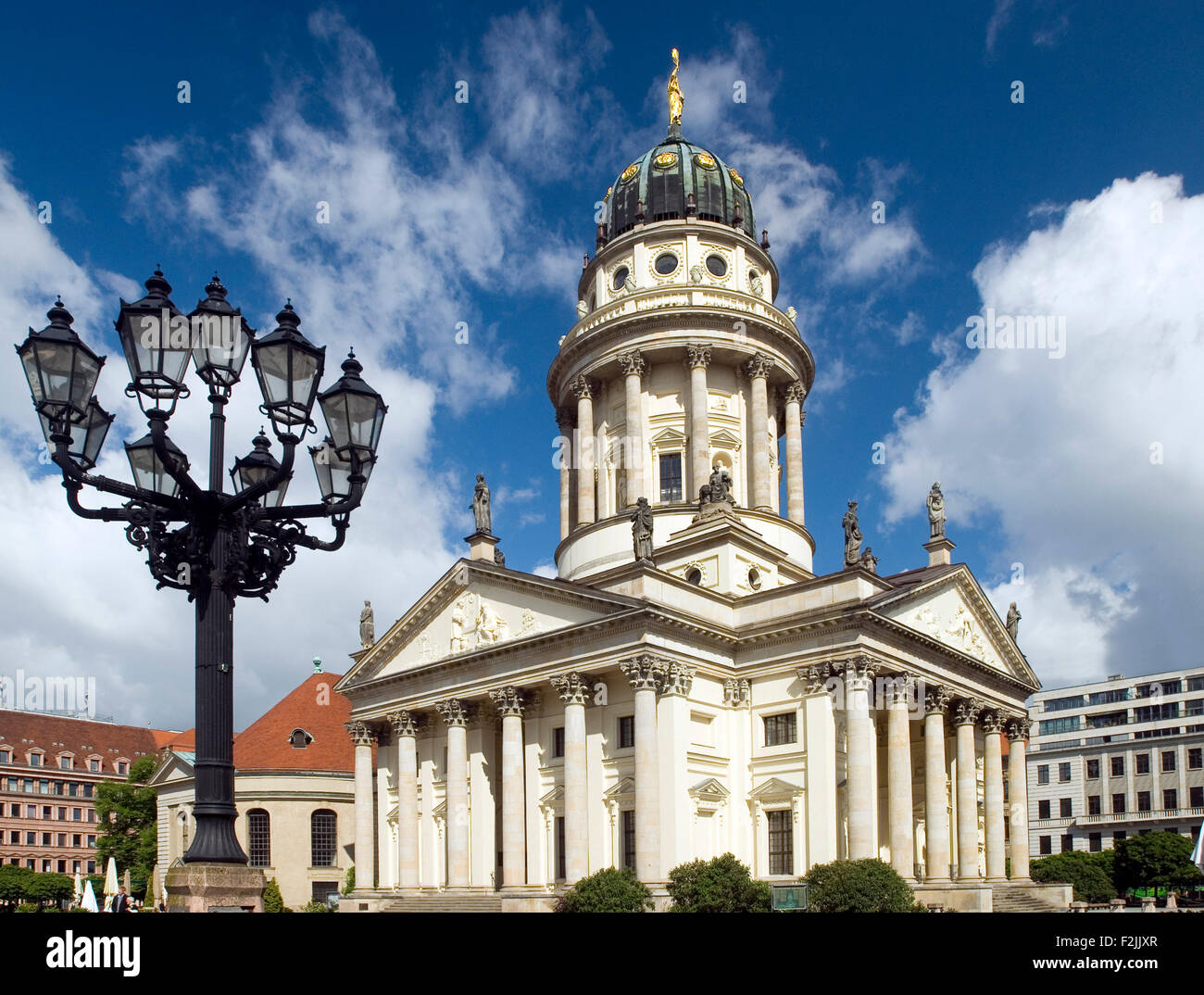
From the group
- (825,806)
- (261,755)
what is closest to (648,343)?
(825,806)

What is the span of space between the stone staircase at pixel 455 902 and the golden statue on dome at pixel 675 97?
4785cm

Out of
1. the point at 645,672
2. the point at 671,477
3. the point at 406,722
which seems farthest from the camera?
the point at 671,477

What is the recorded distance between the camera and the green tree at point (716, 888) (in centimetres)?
3864

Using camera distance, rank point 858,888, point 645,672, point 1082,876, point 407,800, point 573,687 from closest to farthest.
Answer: point 858,888 < point 645,672 < point 573,687 < point 407,800 < point 1082,876

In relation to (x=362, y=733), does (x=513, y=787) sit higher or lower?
lower

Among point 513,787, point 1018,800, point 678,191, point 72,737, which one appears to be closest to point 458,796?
point 513,787

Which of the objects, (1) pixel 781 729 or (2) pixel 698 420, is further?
(2) pixel 698 420

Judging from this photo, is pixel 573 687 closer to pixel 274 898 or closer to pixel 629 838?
pixel 629 838

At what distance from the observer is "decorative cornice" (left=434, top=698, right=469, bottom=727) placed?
163ft

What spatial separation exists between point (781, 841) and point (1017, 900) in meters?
11.9

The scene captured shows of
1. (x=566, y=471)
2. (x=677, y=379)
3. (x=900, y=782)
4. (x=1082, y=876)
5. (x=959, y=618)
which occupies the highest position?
(x=677, y=379)

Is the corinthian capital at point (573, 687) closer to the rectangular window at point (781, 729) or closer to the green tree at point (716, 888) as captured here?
the rectangular window at point (781, 729)

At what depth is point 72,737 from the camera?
368ft
